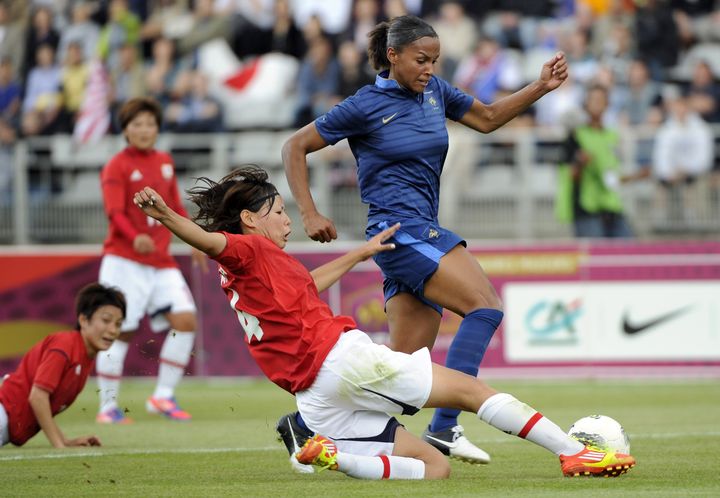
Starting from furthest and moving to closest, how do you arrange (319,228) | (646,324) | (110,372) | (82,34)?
(82,34) → (646,324) → (110,372) → (319,228)

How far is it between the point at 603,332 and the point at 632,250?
92 cm

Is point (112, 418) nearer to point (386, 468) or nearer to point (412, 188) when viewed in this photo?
point (412, 188)

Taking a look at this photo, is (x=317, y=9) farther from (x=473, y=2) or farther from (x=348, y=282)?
(x=348, y=282)

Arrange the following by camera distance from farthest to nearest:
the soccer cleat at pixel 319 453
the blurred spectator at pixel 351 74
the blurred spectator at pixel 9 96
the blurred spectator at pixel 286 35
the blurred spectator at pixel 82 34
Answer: the blurred spectator at pixel 82 34 → the blurred spectator at pixel 286 35 → the blurred spectator at pixel 9 96 → the blurred spectator at pixel 351 74 → the soccer cleat at pixel 319 453

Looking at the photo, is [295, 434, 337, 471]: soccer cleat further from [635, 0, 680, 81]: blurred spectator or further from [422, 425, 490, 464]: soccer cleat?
[635, 0, 680, 81]: blurred spectator

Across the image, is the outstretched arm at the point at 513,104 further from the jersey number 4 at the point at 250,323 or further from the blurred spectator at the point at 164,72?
the blurred spectator at the point at 164,72

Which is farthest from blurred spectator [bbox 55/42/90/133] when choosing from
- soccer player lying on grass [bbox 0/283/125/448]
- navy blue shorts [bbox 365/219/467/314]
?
navy blue shorts [bbox 365/219/467/314]

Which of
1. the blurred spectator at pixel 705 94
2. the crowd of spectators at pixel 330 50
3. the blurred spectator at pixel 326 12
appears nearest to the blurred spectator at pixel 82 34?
the crowd of spectators at pixel 330 50

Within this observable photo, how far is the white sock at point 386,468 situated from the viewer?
661 centimetres

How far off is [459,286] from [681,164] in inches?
340

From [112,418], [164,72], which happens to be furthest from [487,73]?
[112,418]

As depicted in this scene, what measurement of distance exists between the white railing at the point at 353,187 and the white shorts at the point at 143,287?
13.9 feet

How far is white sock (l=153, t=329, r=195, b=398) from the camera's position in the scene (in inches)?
449

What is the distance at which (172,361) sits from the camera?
1143 centimetres
